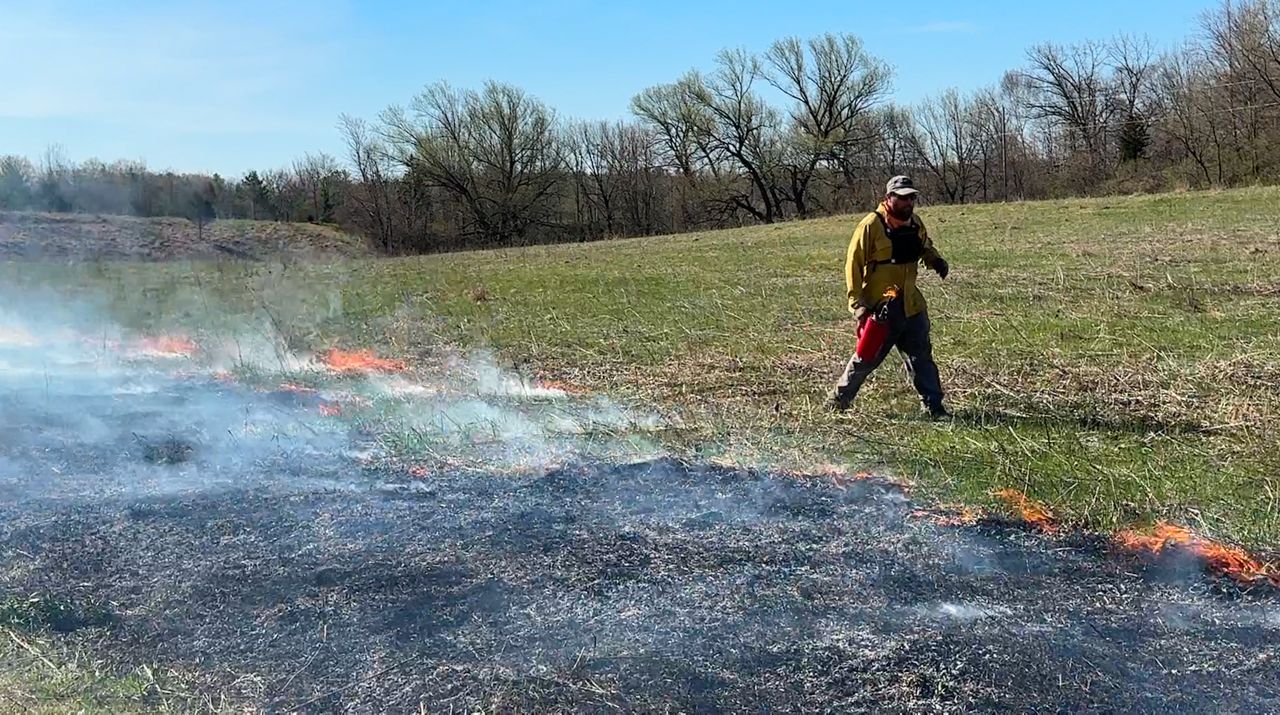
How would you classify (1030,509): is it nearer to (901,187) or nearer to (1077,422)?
(1077,422)

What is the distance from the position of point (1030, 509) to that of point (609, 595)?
2166 mm

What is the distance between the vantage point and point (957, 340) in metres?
9.34

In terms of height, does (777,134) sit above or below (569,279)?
above

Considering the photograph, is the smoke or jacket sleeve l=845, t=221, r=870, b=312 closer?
the smoke

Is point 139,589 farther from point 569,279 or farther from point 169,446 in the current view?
point 569,279

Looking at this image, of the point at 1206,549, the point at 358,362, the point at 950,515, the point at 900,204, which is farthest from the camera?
the point at 358,362

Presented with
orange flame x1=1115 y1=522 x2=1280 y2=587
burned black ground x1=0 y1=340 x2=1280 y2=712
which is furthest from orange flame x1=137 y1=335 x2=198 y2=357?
orange flame x1=1115 y1=522 x2=1280 y2=587

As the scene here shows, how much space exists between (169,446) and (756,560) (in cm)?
422

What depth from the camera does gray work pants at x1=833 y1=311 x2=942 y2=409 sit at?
6.56 metres

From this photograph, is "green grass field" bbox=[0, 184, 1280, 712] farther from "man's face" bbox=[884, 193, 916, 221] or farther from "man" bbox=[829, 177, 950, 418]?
"man's face" bbox=[884, 193, 916, 221]

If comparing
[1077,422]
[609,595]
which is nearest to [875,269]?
[1077,422]

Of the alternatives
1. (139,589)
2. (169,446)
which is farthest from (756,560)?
(169,446)

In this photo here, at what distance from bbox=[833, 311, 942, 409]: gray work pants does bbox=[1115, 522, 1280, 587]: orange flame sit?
2291 millimetres

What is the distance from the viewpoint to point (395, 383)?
867 centimetres
